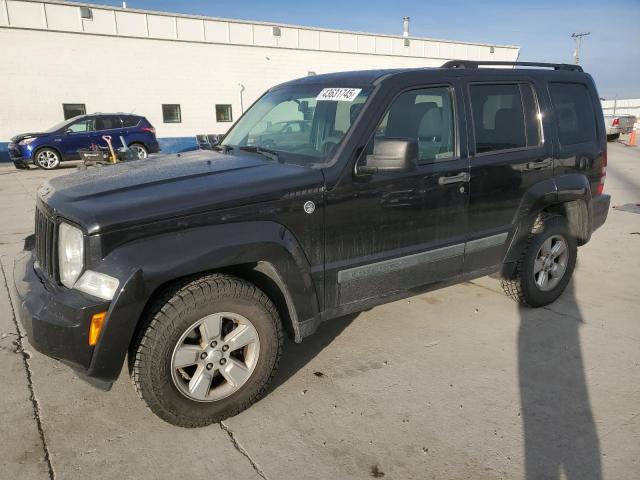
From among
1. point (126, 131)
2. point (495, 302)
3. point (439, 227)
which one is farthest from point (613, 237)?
point (126, 131)

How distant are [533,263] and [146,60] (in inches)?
804

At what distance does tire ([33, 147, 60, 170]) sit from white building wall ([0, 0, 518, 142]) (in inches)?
188

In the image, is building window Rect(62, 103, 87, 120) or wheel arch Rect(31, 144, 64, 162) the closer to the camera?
wheel arch Rect(31, 144, 64, 162)

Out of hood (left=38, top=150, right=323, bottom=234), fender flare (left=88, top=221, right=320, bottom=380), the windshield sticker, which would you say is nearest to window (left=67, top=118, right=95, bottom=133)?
hood (left=38, top=150, right=323, bottom=234)

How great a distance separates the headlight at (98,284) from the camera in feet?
7.75

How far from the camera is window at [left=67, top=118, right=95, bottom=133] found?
52.2ft

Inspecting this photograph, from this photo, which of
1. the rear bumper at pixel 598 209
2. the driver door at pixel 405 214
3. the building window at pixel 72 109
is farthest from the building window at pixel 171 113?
the driver door at pixel 405 214

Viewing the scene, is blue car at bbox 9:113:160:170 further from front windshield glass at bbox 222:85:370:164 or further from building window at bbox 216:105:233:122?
front windshield glass at bbox 222:85:370:164

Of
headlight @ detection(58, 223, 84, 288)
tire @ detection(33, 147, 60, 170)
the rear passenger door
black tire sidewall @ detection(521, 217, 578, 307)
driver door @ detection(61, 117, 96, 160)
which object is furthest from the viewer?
driver door @ detection(61, 117, 96, 160)

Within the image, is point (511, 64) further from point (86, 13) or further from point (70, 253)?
point (86, 13)

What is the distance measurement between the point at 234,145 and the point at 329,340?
1.66 meters

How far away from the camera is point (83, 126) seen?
52.4ft

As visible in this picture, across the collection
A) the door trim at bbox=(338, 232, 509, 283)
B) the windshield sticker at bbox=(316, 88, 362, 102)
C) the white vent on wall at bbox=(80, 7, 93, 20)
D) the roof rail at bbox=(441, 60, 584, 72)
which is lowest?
the door trim at bbox=(338, 232, 509, 283)

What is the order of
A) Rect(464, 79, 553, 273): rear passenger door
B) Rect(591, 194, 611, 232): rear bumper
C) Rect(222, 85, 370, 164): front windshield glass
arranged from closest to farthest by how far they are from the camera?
Rect(222, 85, 370, 164): front windshield glass, Rect(464, 79, 553, 273): rear passenger door, Rect(591, 194, 611, 232): rear bumper
